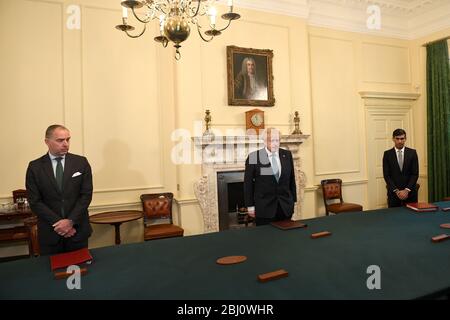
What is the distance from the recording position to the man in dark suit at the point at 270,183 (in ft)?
10.1

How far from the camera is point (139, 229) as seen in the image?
467 centimetres

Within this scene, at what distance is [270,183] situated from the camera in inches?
123

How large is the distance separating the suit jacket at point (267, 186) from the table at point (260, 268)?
0.74 meters

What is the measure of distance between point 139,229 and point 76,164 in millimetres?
2127

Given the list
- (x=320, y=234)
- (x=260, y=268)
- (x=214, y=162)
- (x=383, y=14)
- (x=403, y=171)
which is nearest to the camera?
(x=260, y=268)

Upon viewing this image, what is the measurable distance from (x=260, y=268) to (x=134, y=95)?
3.71m

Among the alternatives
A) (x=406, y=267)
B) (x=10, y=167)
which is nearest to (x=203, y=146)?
(x=10, y=167)

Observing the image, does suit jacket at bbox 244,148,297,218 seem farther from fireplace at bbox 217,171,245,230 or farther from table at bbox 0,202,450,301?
fireplace at bbox 217,171,245,230

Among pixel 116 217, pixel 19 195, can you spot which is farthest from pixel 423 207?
pixel 19 195

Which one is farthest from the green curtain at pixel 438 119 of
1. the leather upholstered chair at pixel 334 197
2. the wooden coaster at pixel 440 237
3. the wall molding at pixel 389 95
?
the wooden coaster at pixel 440 237

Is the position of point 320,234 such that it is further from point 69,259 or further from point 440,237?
point 69,259

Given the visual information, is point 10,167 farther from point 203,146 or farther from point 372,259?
point 372,259

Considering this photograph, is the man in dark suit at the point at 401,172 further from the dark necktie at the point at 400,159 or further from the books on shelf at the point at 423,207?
the books on shelf at the point at 423,207

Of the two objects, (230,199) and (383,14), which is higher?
(383,14)
